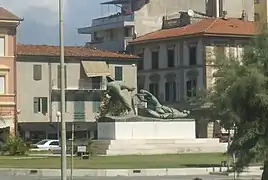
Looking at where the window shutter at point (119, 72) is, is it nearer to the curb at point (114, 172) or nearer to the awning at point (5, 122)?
the awning at point (5, 122)

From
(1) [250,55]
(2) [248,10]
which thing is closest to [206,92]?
(2) [248,10]

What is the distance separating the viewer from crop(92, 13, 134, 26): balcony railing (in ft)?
342

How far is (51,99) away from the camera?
87.2m

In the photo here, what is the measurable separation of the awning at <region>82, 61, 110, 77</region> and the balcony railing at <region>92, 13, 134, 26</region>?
14.3 metres

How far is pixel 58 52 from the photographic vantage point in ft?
289

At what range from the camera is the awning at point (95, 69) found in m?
89.4

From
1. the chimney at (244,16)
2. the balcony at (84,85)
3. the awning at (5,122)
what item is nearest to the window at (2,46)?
the awning at (5,122)

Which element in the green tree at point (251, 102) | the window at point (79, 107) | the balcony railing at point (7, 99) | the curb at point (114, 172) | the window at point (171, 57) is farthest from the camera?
the window at point (171, 57)

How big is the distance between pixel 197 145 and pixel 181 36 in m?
32.6

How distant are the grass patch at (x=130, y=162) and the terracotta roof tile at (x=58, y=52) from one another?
32.7 metres

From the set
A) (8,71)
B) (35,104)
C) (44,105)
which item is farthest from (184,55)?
(8,71)

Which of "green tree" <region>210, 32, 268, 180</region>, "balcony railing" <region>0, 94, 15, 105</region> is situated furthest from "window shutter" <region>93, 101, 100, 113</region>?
"green tree" <region>210, 32, 268, 180</region>

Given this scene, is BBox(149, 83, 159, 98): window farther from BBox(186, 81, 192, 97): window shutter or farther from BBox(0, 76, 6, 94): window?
BBox(0, 76, 6, 94): window

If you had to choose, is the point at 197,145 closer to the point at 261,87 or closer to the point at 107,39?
the point at 261,87
